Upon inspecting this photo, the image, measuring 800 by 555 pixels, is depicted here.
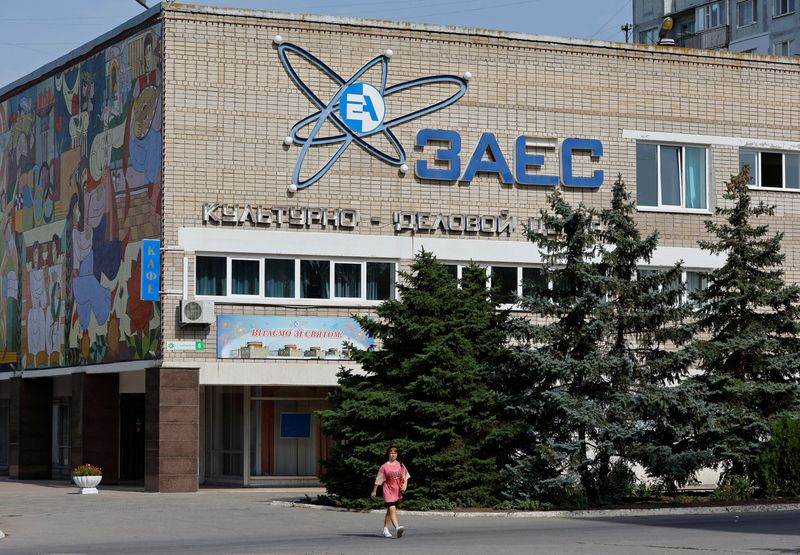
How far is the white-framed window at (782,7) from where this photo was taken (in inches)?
2995

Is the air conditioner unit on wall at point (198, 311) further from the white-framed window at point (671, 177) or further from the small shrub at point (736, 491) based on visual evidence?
the small shrub at point (736, 491)

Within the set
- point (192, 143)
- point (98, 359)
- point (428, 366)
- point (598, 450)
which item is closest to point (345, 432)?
point (428, 366)

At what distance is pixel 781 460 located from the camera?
31.1m

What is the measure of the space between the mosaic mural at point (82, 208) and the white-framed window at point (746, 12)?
43.5m

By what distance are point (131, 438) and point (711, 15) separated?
160 ft

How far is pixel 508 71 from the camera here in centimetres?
3981

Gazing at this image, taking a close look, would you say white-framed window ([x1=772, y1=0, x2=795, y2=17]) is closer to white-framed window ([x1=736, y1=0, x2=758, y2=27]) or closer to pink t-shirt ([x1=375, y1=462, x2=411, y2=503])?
white-framed window ([x1=736, y1=0, x2=758, y2=27])

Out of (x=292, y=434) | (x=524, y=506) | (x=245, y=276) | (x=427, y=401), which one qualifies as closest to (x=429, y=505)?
(x=524, y=506)

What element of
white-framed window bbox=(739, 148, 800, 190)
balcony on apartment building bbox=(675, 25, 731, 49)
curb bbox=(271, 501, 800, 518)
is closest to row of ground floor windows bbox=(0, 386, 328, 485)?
curb bbox=(271, 501, 800, 518)

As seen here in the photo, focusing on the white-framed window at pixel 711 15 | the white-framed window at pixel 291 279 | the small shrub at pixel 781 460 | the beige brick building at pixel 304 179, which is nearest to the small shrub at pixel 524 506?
the small shrub at pixel 781 460

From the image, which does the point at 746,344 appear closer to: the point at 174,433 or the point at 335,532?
the point at 335,532

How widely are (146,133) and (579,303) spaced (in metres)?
13.2

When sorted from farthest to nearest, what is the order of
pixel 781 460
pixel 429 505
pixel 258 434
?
pixel 258 434 < pixel 781 460 < pixel 429 505

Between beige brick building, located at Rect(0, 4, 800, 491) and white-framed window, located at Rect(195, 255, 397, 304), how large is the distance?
54mm
